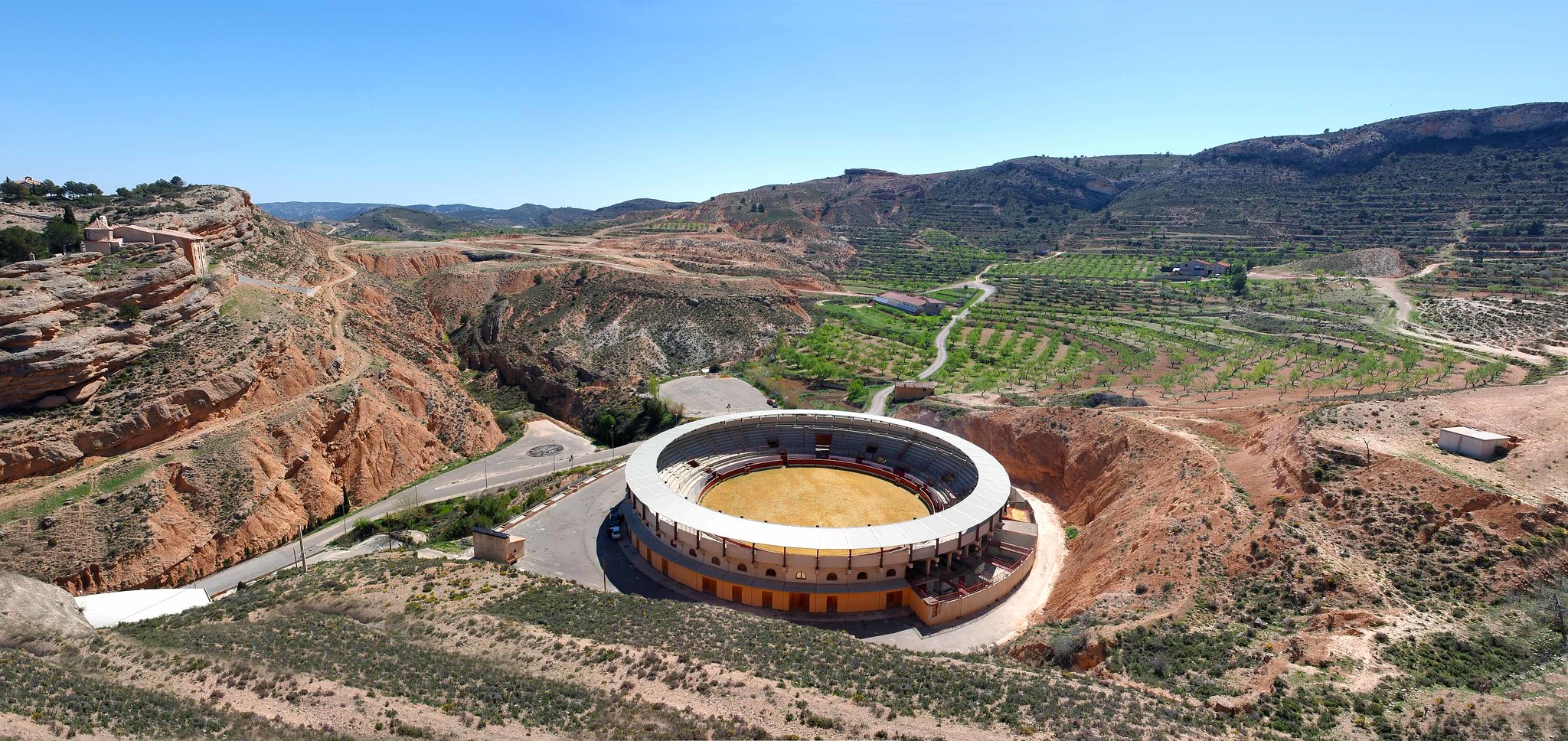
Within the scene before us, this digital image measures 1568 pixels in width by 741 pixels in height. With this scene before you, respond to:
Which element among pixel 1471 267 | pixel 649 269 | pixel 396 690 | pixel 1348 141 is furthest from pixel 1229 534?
pixel 1348 141

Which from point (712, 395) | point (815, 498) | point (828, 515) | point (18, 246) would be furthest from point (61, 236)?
point (828, 515)

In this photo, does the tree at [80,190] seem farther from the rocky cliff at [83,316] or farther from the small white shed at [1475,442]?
the small white shed at [1475,442]

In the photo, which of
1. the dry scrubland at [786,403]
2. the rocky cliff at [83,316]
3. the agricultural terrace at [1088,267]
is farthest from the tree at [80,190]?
the agricultural terrace at [1088,267]

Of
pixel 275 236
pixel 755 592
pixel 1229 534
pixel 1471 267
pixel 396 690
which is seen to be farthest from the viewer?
pixel 1471 267

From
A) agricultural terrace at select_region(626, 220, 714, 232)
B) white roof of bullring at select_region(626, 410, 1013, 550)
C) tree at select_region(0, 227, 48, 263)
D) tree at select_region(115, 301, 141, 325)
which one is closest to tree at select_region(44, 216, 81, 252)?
tree at select_region(0, 227, 48, 263)

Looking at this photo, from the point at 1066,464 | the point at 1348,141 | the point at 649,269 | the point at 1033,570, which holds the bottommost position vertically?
the point at 1033,570

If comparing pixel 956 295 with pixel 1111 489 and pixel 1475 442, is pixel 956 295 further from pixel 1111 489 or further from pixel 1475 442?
pixel 1475 442

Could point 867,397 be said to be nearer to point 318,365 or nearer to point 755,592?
point 755,592
